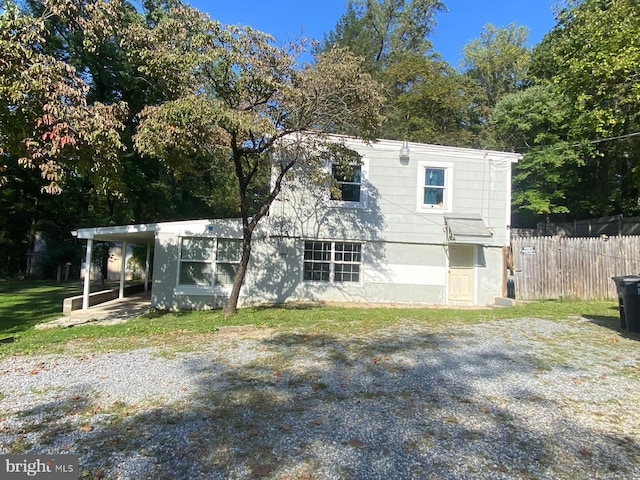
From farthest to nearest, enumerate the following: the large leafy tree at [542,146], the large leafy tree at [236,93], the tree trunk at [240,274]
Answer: the large leafy tree at [542,146] → the tree trunk at [240,274] → the large leafy tree at [236,93]

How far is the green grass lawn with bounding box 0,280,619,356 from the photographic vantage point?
7.40 meters

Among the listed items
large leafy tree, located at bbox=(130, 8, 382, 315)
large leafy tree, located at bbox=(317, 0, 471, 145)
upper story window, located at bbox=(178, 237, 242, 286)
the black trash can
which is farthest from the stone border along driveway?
large leafy tree, located at bbox=(317, 0, 471, 145)

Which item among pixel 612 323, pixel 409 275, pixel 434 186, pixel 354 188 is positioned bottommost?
pixel 612 323

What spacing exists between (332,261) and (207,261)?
3948 mm

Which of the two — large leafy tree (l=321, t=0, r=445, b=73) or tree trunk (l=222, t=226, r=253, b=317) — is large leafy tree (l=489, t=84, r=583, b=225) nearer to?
large leafy tree (l=321, t=0, r=445, b=73)

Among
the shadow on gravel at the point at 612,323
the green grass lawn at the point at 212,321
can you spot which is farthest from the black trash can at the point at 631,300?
the green grass lawn at the point at 212,321

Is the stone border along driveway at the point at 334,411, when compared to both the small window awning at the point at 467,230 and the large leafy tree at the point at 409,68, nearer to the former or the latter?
the small window awning at the point at 467,230

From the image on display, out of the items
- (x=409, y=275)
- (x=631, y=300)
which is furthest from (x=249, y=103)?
(x=631, y=300)

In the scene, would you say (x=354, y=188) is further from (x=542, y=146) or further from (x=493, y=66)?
(x=493, y=66)

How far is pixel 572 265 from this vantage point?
12.8 m

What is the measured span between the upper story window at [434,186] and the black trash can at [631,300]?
6.48 m

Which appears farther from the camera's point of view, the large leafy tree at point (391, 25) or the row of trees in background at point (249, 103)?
the large leafy tree at point (391, 25)

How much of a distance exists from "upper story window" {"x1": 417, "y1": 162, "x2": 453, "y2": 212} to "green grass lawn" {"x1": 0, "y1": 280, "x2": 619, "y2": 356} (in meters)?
3.84

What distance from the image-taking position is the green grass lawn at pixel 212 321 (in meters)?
7.40
